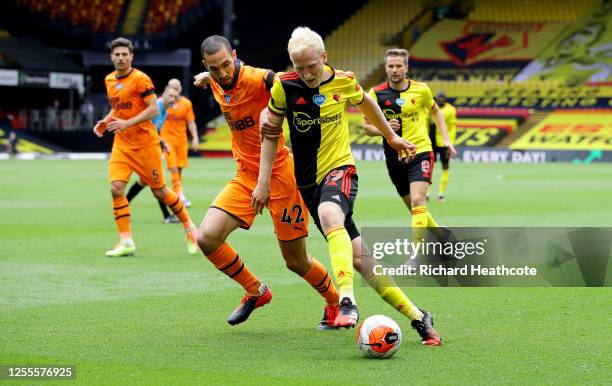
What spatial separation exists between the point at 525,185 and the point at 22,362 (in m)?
20.6

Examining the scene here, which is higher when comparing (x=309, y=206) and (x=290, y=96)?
(x=290, y=96)

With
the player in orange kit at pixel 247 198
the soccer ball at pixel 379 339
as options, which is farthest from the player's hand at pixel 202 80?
the soccer ball at pixel 379 339

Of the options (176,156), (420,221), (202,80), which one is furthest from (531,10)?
(202,80)

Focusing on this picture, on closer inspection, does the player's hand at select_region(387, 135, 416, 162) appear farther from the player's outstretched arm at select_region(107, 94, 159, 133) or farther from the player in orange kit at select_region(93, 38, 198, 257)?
the player in orange kit at select_region(93, 38, 198, 257)

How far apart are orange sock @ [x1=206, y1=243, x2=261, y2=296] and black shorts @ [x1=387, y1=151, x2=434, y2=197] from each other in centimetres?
387

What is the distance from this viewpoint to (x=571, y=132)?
4334cm

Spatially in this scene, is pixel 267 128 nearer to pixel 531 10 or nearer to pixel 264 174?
pixel 264 174

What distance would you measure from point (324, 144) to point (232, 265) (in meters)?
1.19

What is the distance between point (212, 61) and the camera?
718 centimetres

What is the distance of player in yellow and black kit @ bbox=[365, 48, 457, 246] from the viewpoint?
10.9 metres

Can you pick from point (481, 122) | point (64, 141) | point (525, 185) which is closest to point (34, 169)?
point (64, 141)

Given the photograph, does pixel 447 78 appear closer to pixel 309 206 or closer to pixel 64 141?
pixel 64 141

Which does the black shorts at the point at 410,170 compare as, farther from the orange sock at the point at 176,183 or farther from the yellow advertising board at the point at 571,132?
the yellow advertising board at the point at 571,132

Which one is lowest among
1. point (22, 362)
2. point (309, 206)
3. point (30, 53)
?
point (30, 53)
